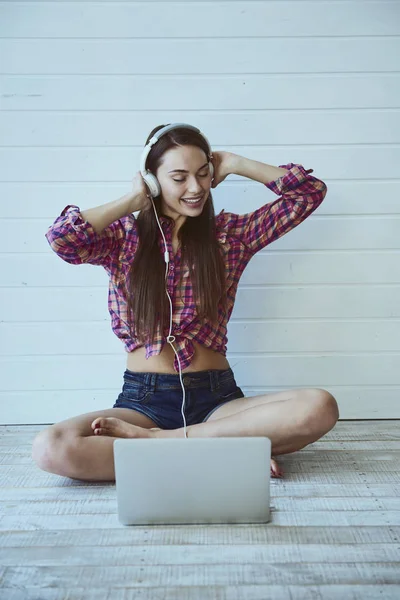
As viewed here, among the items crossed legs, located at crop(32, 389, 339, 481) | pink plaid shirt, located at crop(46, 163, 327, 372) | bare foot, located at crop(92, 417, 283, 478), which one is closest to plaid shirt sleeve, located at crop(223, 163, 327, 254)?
pink plaid shirt, located at crop(46, 163, 327, 372)

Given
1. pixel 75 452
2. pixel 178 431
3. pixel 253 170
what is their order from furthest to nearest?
pixel 253 170 < pixel 178 431 < pixel 75 452

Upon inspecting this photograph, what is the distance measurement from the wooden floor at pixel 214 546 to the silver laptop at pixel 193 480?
1.6 inches

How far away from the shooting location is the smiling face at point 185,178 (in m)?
2.30

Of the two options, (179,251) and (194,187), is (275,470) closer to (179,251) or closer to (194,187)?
(179,251)

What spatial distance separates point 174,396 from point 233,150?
3.64 ft

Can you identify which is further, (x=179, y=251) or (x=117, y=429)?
(x=179, y=251)

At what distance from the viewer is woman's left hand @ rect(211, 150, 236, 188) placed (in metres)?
2.46

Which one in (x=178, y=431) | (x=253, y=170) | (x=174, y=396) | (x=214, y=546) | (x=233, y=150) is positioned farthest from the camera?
(x=233, y=150)

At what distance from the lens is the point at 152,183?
2305 millimetres

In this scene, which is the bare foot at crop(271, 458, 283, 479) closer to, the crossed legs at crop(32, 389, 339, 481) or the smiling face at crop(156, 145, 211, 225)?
the crossed legs at crop(32, 389, 339, 481)

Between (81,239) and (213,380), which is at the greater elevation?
(81,239)

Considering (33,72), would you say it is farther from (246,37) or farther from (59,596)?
(59,596)

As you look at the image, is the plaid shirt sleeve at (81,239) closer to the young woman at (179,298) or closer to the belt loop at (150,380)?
the young woman at (179,298)

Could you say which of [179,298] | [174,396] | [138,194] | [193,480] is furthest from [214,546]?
[138,194]
